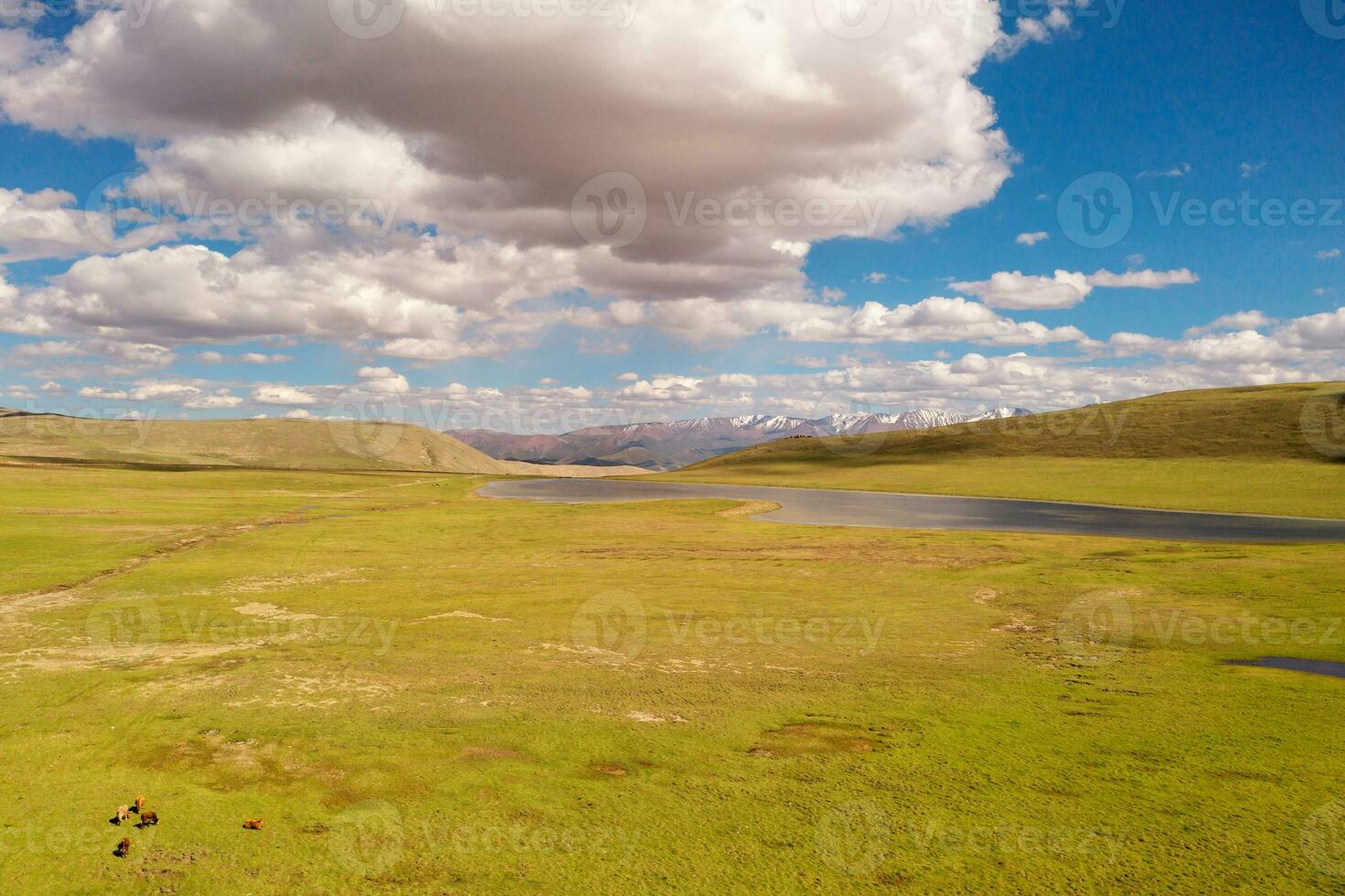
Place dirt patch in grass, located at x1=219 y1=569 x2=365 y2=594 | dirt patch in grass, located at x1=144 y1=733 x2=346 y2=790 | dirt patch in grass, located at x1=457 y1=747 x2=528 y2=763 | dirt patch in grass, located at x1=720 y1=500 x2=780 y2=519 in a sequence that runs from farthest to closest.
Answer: dirt patch in grass, located at x1=720 y1=500 x2=780 y2=519 < dirt patch in grass, located at x1=219 y1=569 x2=365 y2=594 < dirt patch in grass, located at x1=457 y1=747 x2=528 y2=763 < dirt patch in grass, located at x1=144 y1=733 x2=346 y2=790

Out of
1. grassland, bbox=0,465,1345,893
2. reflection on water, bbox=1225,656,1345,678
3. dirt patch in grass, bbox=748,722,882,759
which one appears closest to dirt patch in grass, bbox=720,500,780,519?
grassland, bbox=0,465,1345,893

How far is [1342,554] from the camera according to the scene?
145 feet

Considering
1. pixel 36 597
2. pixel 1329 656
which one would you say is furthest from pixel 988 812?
pixel 36 597

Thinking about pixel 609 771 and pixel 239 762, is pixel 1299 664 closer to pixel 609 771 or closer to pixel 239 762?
pixel 609 771

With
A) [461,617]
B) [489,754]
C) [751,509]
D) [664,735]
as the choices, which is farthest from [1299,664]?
[751,509]

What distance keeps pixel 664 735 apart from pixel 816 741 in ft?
9.94

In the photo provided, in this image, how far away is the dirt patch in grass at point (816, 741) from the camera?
1377 cm

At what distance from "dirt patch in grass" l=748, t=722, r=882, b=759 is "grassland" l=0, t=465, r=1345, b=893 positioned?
9cm

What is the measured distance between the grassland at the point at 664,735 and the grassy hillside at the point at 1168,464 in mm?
86470

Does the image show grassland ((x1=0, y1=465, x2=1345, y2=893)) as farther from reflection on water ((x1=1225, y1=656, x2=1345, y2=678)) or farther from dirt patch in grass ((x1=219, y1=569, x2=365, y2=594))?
reflection on water ((x1=1225, y1=656, x2=1345, y2=678))

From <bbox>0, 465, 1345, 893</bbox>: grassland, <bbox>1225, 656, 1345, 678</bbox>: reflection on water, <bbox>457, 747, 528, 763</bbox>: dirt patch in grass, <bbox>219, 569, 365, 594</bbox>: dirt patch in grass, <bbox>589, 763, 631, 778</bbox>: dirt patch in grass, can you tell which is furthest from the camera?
<bbox>219, 569, 365, 594</bbox>: dirt patch in grass

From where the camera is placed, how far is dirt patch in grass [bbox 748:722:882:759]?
45.2ft

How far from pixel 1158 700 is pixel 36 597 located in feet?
124

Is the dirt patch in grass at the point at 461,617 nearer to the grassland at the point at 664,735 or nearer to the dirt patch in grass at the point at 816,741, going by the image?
the grassland at the point at 664,735
